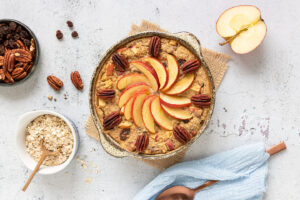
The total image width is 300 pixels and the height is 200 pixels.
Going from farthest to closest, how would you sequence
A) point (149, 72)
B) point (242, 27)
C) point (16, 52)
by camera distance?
point (16, 52), point (242, 27), point (149, 72)

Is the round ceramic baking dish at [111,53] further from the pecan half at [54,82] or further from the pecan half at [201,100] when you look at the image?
the pecan half at [54,82]

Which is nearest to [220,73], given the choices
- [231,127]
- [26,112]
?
[231,127]

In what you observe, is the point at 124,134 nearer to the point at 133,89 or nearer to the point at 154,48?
the point at 133,89

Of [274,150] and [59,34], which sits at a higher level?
[59,34]

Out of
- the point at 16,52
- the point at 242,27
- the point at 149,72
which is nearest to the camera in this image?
the point at 149,72

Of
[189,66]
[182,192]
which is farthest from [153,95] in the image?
[182,192]

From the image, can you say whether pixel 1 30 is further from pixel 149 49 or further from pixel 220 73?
pixel 220 73
